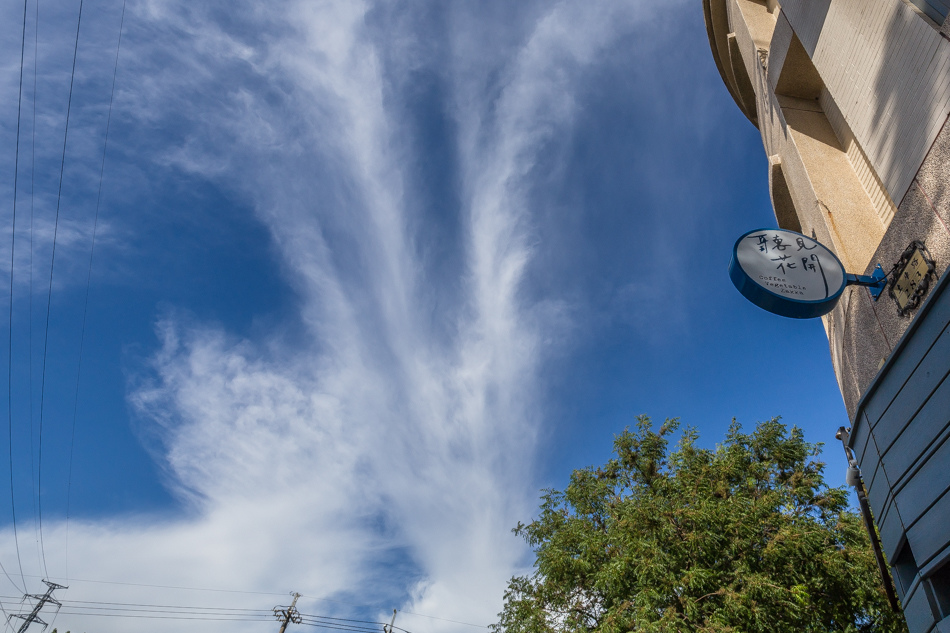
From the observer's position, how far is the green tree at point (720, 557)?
9.06m

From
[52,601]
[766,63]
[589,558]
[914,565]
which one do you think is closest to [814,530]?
[589,558]

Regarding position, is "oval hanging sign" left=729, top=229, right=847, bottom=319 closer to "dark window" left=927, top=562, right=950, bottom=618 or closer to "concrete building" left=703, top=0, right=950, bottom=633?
"concrete building" left=703, top=0, right=950, bottom=633

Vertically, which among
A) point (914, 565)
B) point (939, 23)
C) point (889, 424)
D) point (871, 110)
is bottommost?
point (914, 565)

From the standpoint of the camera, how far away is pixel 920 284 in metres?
4.42

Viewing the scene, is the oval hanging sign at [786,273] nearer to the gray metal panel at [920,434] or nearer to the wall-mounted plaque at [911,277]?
the wall-mounted plaque at [911,277]

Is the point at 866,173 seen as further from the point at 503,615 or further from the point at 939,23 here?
the point at 503,615

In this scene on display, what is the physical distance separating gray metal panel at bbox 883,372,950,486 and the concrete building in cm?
1

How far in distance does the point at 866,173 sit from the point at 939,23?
9.21 feet

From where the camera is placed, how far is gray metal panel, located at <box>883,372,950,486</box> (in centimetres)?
359

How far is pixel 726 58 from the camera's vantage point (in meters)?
12.5

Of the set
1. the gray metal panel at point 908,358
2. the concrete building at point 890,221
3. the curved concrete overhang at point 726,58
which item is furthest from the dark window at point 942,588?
the curved concrete overhang at point 726,58

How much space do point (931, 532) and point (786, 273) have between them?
2.44 metres

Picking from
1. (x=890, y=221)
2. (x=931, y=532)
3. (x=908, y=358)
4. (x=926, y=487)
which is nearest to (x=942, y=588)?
(x=931, y=532)

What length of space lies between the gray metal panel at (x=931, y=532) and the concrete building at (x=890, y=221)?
0.04 ft
